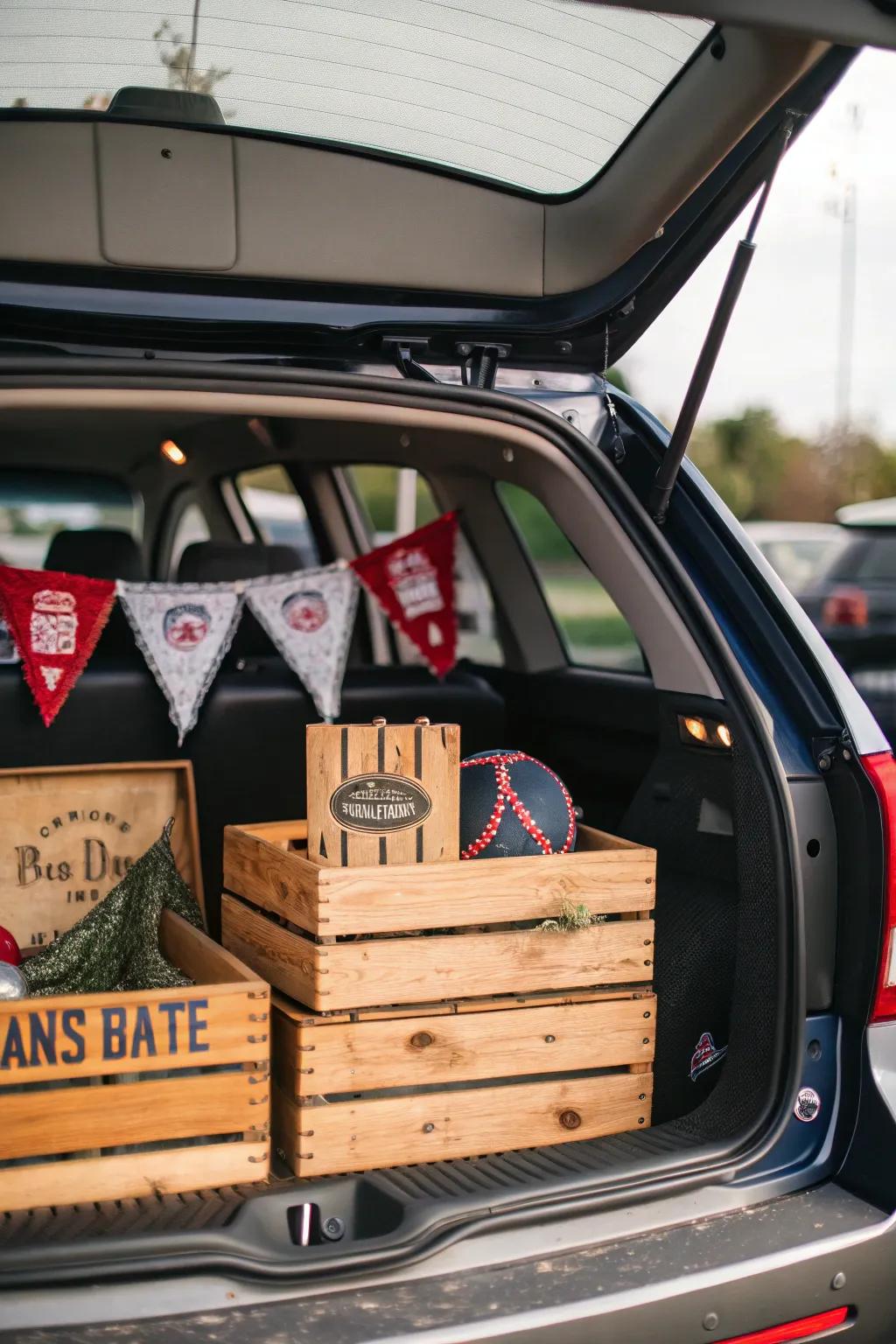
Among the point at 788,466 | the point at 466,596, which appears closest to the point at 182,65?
the point at 466,596

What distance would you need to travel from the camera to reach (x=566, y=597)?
178 inches

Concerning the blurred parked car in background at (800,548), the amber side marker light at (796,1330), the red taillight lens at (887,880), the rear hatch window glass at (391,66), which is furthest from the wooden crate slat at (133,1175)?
the blurred parked car in background at (800,548)

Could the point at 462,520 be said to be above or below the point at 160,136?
below

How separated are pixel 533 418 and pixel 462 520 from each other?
1506 mm

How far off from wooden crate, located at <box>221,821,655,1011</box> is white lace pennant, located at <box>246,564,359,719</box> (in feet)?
3.46

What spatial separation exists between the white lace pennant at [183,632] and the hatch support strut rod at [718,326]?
1.50 metres

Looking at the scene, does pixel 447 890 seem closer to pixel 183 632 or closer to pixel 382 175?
pixel 382 175

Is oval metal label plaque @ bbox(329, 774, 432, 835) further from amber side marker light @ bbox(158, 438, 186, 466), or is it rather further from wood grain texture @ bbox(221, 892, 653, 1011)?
amber side marker light @ bbox(158, 438, 186, 466)

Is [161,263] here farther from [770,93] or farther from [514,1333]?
[514,1333]

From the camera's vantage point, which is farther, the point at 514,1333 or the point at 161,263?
the point at 161,263

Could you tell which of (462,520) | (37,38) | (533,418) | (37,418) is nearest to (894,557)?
(462,520)

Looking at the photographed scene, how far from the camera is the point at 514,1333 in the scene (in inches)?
66.7

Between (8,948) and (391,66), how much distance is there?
1918mm

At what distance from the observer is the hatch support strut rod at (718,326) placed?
6.76 feet
